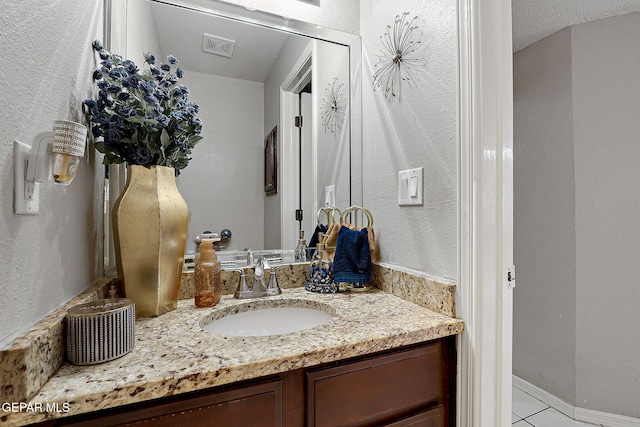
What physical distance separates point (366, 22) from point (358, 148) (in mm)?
534

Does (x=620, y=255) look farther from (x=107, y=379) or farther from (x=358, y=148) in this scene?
(x=107, y=379)

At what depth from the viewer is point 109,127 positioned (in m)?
0.78

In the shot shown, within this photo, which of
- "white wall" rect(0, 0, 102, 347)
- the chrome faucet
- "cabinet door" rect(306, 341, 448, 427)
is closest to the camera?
"white wall" rect(0, 0, 102, 347)

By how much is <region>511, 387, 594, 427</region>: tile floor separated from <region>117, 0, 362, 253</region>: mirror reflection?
158 centimetres

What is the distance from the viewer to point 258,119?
125 centimetres

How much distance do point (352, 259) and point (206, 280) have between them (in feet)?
1.63

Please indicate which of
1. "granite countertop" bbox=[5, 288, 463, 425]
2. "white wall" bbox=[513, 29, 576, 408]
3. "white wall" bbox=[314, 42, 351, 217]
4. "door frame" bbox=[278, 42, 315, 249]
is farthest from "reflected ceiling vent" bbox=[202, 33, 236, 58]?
"white wall" bbox=[513, 29, 576, 408]

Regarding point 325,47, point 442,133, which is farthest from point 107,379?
point 325,47

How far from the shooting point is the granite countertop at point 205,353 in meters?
0.50

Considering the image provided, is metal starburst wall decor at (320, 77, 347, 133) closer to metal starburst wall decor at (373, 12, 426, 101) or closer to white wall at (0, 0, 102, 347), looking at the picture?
metal starburst wall decor at (373, 12, 426, 101)

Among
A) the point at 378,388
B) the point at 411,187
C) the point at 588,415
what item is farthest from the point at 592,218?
the point at 378,388

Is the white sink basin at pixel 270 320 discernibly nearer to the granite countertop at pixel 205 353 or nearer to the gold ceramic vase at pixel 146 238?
the granite countertop at pixel 205 353

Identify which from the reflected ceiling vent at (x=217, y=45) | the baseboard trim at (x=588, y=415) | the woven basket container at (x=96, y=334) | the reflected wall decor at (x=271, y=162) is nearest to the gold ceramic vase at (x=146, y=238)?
the woven basket container at (x=96, y=334)

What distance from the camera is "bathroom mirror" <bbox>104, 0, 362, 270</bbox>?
1.14 meters
